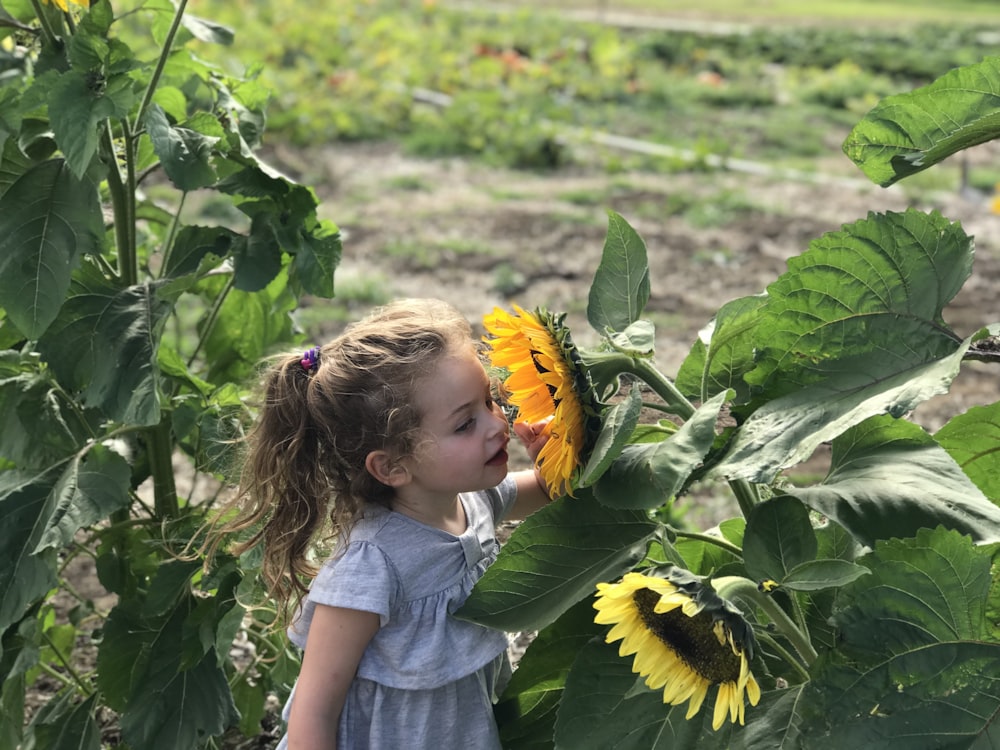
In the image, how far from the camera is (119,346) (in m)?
1.97

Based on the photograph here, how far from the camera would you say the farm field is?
519cm

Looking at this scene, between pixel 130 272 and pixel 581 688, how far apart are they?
1020mm

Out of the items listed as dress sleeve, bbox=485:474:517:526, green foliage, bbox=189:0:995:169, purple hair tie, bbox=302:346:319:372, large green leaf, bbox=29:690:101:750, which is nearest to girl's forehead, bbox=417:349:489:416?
purple hair tie, bbox=302:346:319:372

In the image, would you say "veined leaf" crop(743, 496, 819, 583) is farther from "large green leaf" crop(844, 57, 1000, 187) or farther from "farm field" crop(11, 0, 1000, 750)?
"farm field" crop(11, 0, 1000, 750)

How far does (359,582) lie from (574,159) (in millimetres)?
6266

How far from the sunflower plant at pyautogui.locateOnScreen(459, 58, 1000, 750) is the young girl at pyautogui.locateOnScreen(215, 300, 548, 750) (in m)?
0.22

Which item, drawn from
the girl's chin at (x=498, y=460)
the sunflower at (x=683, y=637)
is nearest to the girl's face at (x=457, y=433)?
the girl's chin at (x=498, y=460)

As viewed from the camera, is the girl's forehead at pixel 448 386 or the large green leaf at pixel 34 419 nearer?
the girl's forehead at pixel 448 386

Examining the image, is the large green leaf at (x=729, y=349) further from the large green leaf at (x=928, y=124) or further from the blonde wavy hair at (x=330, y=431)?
the blonde wavy hair at (x=330, y=431)

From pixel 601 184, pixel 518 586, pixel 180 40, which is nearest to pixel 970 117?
pixel 518 586

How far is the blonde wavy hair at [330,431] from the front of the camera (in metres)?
1.79

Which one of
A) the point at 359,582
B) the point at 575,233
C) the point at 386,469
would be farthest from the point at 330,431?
the point at 575,233

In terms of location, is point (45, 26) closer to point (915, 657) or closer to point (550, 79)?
point (915, 657)

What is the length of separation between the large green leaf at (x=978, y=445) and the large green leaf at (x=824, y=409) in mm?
245
